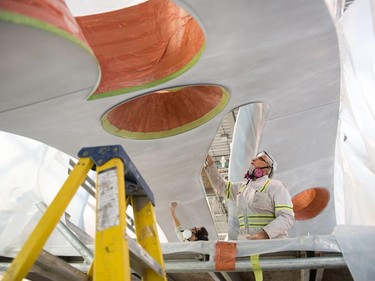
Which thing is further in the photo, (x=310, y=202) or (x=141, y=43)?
(x=310, y=202)

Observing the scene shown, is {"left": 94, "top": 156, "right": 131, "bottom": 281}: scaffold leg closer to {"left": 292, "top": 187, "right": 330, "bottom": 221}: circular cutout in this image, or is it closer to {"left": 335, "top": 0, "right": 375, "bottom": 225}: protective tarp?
{"left": 335, "top": 0, "right": 375, "bottom": 225}: protective tarp

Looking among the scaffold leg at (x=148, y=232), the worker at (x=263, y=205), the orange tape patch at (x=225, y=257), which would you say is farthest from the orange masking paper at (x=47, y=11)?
the worker at (x=263, y=205)

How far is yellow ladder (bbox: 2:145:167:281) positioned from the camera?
139 centimetres

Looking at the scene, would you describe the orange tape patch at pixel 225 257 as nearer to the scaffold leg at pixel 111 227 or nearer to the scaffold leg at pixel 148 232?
the scaffold leg at pixel 148 232

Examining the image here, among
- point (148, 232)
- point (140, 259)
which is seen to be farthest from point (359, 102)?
point (140, 259)

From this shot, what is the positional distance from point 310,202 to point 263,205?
3986 millimetres

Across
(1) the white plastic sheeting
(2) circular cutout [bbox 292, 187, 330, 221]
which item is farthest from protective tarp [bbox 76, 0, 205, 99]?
(2) circular cutout [bbox 292, 187, 330, 221]

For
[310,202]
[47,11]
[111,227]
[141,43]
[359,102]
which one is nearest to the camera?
[111,227]

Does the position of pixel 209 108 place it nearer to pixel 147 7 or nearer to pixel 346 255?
pixel 147 7

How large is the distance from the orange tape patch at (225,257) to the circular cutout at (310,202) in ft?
14.2

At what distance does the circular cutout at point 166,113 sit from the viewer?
190 inches

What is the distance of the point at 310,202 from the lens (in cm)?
725

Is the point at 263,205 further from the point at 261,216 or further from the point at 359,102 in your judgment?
the point at 359,102

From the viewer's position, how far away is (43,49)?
6.37 feet
